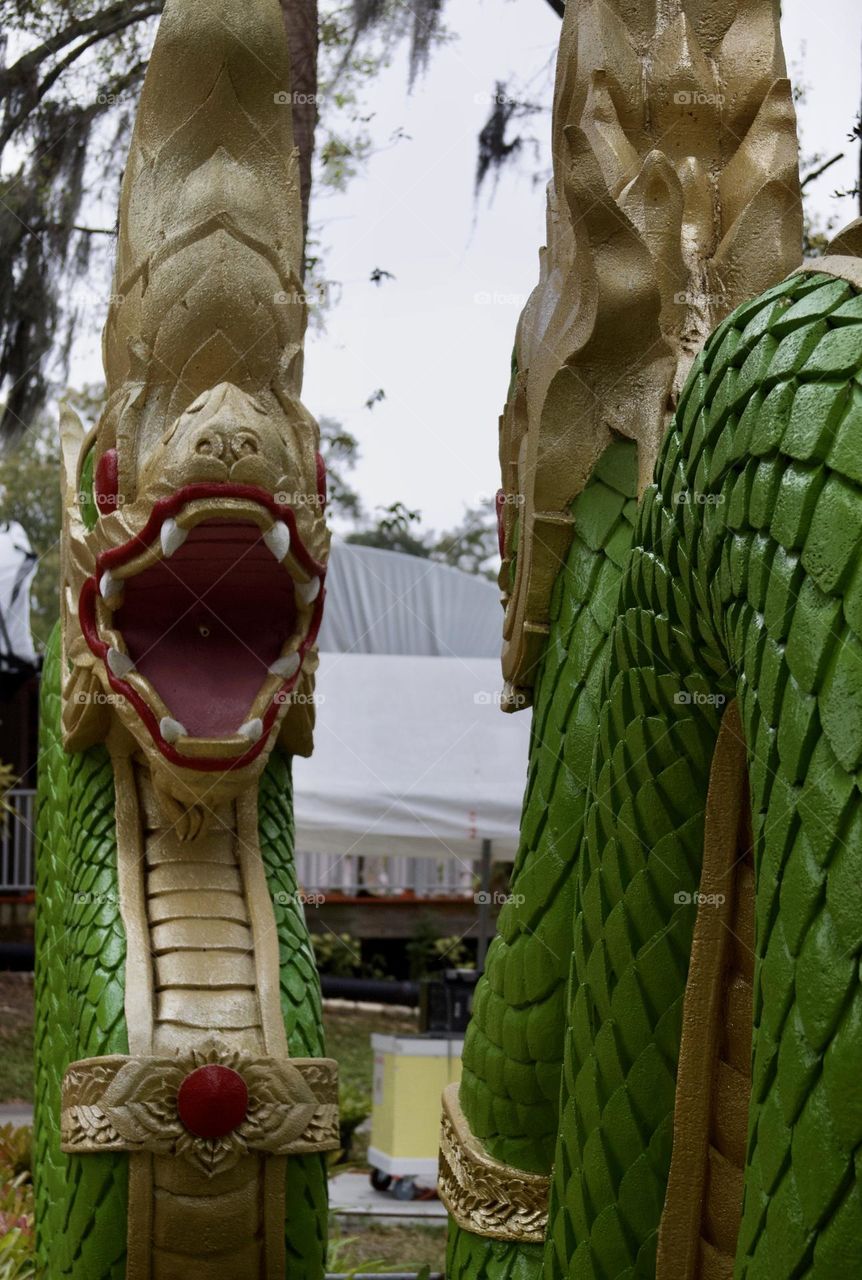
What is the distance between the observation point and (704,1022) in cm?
166

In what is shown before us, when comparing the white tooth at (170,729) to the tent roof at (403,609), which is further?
the tent roof at (403,609)

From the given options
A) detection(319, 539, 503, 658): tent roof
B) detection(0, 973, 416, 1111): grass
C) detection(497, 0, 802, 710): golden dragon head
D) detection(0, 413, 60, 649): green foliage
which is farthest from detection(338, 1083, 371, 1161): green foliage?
detection(0, 413, 60, 649): green foliage

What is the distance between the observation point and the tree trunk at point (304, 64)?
533cm

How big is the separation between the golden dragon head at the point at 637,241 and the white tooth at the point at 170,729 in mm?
915

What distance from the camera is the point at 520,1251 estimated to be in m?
2.21

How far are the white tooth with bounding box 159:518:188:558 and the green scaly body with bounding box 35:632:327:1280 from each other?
57cm

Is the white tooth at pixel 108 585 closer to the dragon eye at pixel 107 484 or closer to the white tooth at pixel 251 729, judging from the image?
the dragon eye at pixel 107 484

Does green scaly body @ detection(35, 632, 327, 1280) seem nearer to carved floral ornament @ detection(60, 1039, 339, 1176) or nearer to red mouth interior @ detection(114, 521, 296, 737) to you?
carved floral ornament @ detection(60, 1039, 339, 1176)

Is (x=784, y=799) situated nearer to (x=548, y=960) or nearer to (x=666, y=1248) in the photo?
(x=666, y=1248)

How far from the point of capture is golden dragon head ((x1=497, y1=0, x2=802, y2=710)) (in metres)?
2.12

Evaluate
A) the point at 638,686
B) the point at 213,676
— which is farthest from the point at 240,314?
the point at 638,686

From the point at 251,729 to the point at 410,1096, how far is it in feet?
13.7

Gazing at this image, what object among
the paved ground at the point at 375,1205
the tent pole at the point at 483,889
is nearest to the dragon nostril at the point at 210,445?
the tent pole at the point at 483,889

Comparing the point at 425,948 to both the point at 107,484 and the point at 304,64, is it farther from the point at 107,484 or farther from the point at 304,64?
the point at 107,484
